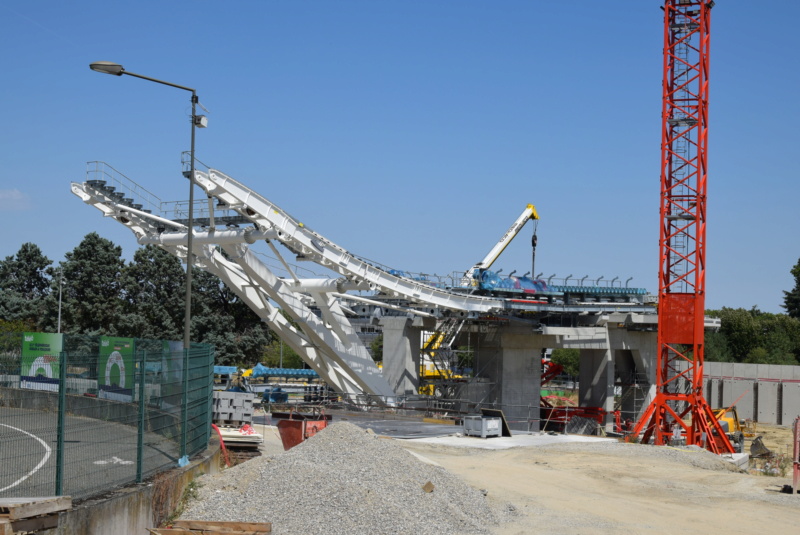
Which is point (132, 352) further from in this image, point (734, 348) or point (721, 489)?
point (734, 348)

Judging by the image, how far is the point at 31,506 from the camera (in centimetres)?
973

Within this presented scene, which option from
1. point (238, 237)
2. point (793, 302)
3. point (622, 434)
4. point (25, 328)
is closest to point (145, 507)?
point (238, 237)

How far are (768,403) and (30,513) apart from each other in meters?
60.6

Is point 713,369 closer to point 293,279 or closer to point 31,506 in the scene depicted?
point 293,279

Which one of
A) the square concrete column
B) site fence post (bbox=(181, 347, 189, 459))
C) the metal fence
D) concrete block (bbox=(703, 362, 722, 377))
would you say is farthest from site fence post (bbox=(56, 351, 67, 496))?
concrete block (bbox=(703, 362, 722, 377))

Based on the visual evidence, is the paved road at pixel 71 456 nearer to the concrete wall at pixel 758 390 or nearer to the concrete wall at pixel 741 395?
the concrete wall at pixel 758 390

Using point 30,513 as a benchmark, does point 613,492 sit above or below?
below

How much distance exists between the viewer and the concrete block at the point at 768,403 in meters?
62.2

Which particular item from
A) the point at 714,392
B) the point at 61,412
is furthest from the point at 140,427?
the point at 714,392

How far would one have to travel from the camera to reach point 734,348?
97.1 metres

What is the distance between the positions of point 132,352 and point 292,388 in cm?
5070

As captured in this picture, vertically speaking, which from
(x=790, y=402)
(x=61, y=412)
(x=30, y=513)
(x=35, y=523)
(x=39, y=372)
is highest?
(x=39, y=372)

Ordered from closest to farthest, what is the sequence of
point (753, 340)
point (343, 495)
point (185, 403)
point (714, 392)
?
1. point (343, 495)
2. point (185, 403)
3. point (714, 392)
4. point (753, 340)

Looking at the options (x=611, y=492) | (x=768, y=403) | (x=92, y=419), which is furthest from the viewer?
(x=768, y=403)
